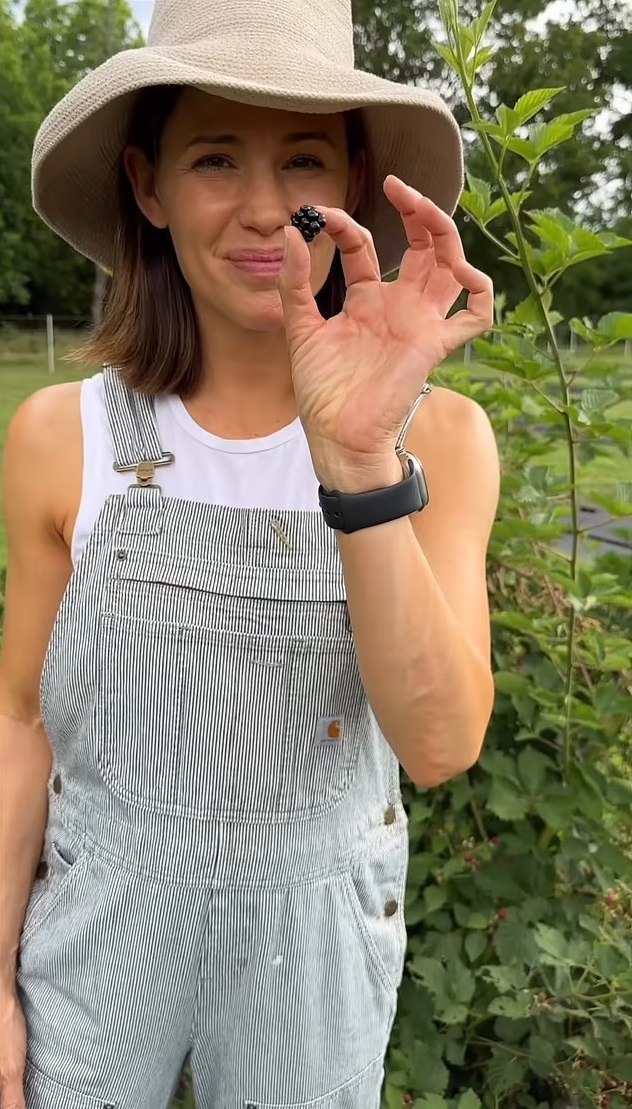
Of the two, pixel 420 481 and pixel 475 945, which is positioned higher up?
pixel 420 481

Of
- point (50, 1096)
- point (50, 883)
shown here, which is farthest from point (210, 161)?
point (50, 1096)

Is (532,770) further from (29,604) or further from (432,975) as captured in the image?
(29,604)

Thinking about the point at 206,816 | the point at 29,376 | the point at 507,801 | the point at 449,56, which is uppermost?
the point at 449,56

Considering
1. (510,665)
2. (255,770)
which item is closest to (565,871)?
(510,665)

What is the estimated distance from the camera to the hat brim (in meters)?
1.01

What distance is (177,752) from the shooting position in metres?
1.06

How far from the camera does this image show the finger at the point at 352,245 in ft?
2.83

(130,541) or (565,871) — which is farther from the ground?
(130,541)

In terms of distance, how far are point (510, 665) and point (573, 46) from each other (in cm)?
2181

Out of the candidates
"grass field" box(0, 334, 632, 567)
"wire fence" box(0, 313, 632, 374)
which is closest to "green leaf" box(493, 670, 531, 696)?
"grass field" box(0, 334, 632, 567)

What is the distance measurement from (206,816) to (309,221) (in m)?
0.68

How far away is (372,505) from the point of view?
2.85 ft

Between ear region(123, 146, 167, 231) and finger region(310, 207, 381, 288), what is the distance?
16.1 inches

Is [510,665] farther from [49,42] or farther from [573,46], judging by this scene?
[49,42]
